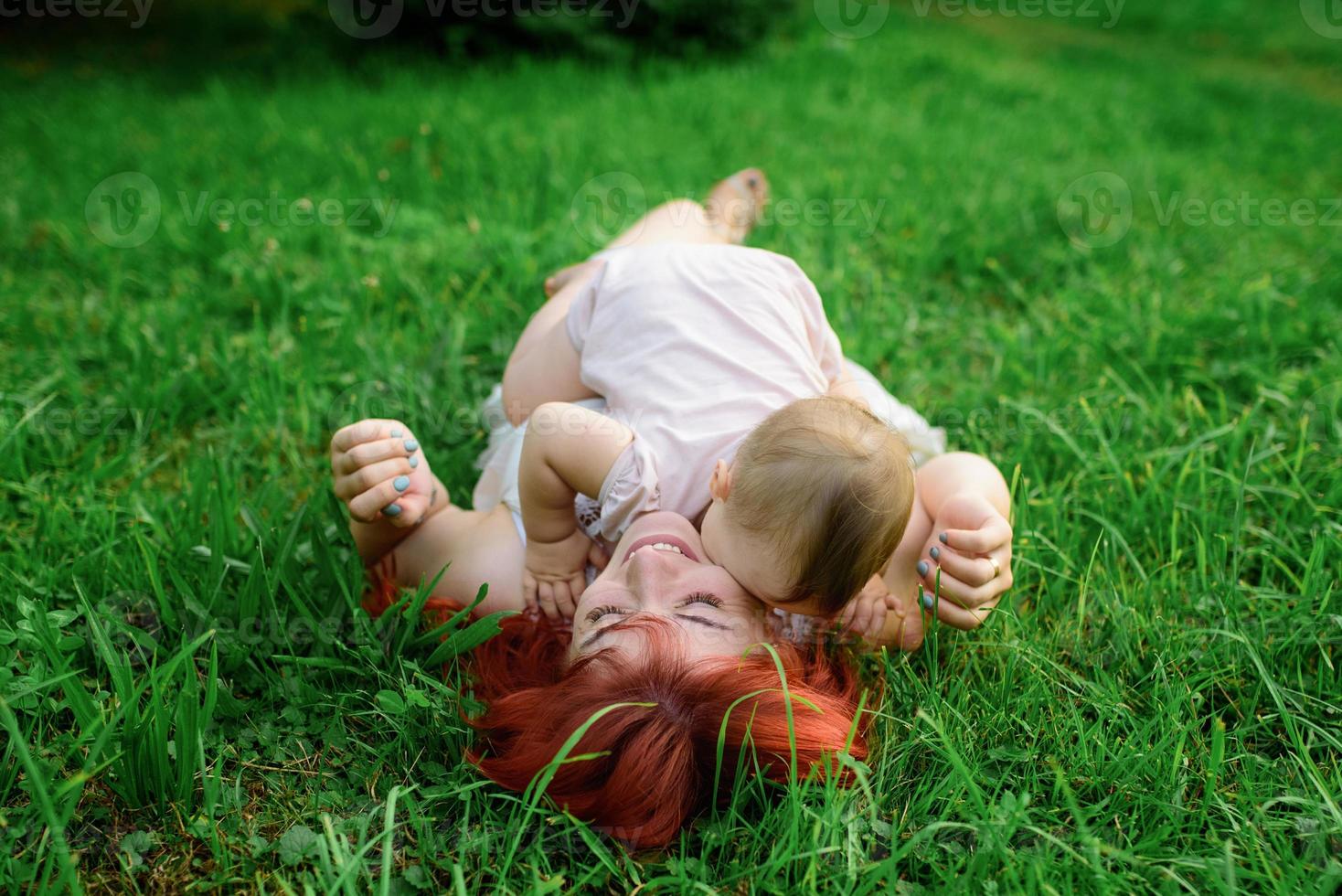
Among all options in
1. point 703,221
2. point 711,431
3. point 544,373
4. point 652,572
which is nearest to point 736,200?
point 703,221

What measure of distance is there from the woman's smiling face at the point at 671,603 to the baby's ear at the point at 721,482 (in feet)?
0.31

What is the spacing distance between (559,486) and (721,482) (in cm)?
28

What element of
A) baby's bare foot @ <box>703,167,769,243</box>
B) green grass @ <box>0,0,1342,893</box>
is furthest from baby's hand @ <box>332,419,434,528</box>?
baby's bare foot @ <box>703,167,769,243</box>

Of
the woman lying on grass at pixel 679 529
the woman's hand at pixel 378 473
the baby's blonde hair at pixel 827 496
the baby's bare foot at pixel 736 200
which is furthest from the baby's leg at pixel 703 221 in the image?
the baby's blonde hair at pixel 827 496

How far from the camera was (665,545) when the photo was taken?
153 centimetres

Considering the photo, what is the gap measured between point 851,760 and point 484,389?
4.57ft

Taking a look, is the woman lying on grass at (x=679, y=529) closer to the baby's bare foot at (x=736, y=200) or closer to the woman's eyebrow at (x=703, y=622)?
the woman's eyebrow at (x=703, y=622)

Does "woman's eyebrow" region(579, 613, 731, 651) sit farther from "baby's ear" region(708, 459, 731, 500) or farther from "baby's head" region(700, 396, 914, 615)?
"baby's ear" region(708, 459, 731, 500)

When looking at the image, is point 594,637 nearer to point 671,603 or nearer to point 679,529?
point 671,603

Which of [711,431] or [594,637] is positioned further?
[711,431]

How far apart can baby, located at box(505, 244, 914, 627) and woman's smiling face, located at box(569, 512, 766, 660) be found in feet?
0.10

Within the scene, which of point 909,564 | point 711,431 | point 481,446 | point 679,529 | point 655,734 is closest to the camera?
point 655,734

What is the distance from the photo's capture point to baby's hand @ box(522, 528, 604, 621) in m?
1.69

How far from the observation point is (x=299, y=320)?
8.30 ft
